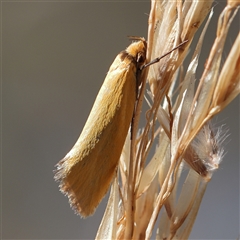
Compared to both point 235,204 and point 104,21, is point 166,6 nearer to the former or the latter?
point 104,21

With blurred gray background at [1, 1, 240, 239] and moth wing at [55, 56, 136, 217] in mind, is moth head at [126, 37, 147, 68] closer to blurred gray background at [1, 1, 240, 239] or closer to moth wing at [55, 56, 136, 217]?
moth wing at [55, 56, 136, 217]

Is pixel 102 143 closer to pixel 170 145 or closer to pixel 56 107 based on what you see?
pixel 170 145

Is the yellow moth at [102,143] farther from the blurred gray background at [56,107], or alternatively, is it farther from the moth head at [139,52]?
the blurred gray background at [56,107]

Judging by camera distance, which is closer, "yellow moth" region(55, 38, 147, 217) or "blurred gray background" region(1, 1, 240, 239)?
"yellow moth" region(55, 38, 147, 217)

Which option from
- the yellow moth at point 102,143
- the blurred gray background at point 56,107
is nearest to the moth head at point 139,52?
the yellow moth at point 102,143

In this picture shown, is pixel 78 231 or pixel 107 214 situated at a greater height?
pixel 107 214

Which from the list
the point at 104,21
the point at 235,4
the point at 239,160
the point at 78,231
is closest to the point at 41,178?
the point at 78,231

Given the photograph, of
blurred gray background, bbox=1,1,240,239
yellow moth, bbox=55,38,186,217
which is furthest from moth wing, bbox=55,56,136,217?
blurred gray background, bbox=1,1,240,239

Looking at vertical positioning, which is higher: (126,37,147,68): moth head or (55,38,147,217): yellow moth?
(126,37,147,68): moth head
